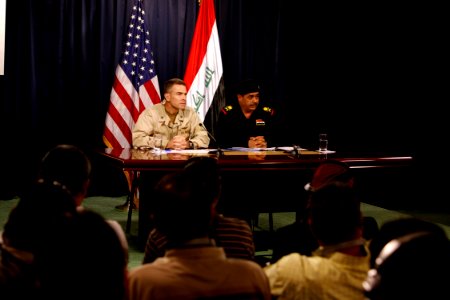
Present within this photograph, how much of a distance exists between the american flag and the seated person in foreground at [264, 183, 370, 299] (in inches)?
186

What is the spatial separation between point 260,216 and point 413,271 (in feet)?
15.8

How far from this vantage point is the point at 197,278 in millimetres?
1566

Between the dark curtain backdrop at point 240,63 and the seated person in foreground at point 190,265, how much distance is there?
4414 millimetres

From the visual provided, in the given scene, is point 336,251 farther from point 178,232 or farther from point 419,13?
point 419,13

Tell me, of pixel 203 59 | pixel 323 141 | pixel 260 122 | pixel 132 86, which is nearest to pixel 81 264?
pixel 323 141

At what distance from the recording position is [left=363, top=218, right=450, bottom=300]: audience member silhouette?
3.64ft

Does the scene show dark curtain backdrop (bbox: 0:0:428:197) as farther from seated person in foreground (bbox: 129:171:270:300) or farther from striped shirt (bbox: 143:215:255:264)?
seated person in foreground (bbox: 129:171:270:300)

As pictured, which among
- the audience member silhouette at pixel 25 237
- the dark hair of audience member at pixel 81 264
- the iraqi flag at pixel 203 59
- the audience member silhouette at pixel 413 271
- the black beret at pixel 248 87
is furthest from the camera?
the iraqi flag at pixel 203 59

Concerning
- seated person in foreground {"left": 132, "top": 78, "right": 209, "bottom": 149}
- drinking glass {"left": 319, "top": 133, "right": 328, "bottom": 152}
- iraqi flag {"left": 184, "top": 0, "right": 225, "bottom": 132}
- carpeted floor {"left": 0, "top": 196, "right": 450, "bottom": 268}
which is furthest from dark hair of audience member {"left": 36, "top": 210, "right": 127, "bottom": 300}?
iraqi flag {"left": 184, "top": 0, "right": 225, "bottom": 132}

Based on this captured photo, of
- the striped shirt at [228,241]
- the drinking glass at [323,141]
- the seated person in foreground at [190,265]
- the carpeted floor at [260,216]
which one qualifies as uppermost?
the drinking glass at [323,141]

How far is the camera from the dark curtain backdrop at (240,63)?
245 inches

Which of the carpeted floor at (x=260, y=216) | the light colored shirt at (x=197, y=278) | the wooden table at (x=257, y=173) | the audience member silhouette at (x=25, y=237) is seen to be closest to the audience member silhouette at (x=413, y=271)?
the light colored shirt at (x=197, y=278)

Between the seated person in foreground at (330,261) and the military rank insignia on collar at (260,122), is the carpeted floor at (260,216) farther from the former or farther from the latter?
the seated person in foreground at (330,261)

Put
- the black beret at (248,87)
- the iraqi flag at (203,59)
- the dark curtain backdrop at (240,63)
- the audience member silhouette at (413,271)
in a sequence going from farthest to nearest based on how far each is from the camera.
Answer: the iraqi flag at (203,59)
the dark curtain backdrop at (240,63)
the black beret at (248,87)
the audience member silhouette at (413,271)
